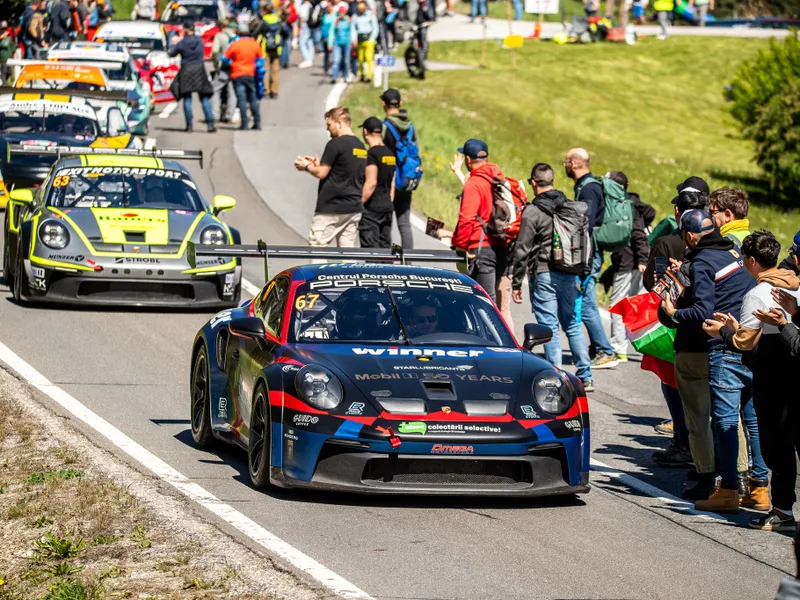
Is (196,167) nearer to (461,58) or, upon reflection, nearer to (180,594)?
(180,594)

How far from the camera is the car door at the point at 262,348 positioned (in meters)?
8.73

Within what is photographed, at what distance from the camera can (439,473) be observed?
26.2ft

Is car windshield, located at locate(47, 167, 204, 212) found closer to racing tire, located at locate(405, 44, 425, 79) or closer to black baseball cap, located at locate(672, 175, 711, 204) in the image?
black baseball cap, located at locate(672, 175, 711, 204)

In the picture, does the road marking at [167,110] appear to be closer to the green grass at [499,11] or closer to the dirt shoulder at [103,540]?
the dirt shoulder at [103,540]

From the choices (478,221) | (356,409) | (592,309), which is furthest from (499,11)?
(356,409)

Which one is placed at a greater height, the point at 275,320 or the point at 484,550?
the point at 275,320

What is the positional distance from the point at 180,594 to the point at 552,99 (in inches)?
1610

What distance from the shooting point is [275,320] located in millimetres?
9148

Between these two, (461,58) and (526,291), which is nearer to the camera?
(526,291)

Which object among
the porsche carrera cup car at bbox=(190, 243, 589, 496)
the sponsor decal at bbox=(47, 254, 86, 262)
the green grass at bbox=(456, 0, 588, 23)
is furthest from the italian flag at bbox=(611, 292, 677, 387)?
the green grass at bbox=(456, 0, 588, 23)

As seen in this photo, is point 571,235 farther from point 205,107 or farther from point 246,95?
point 246,95

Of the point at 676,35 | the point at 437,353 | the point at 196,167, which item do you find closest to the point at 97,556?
the point at 437,353

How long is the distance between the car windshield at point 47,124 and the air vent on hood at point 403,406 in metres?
14.4

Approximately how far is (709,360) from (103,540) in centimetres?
367
